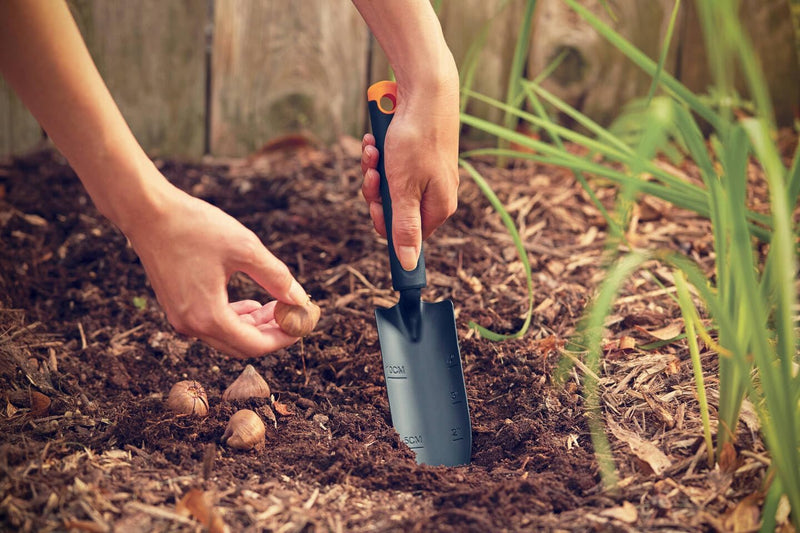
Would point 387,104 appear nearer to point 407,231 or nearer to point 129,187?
point 407,231

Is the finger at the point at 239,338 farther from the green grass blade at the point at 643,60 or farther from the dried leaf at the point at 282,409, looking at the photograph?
the green grass blade at the point at 643,60

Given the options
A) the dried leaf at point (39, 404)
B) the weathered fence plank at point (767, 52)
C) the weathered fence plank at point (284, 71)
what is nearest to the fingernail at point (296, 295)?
the dried leaf at point (39, 404)

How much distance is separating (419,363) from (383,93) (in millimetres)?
502

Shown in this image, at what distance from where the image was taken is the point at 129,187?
3.05ft

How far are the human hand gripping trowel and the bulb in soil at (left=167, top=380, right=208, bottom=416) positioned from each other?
328 mm

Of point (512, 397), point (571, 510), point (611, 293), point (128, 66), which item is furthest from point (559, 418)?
point (128, 66)

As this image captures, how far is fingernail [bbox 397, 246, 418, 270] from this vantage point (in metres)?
1.30

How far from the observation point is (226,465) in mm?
1138

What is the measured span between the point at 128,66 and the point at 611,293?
1.85 meters

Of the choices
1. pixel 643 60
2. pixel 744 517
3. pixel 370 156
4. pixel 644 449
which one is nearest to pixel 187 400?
pixel 370 156

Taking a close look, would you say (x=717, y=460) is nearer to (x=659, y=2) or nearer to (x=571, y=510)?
(x=571, y=510)

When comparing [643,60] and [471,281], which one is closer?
[643,60]

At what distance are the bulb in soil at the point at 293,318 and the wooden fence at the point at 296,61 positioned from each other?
4.54 feet

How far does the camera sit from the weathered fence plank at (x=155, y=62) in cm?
220
